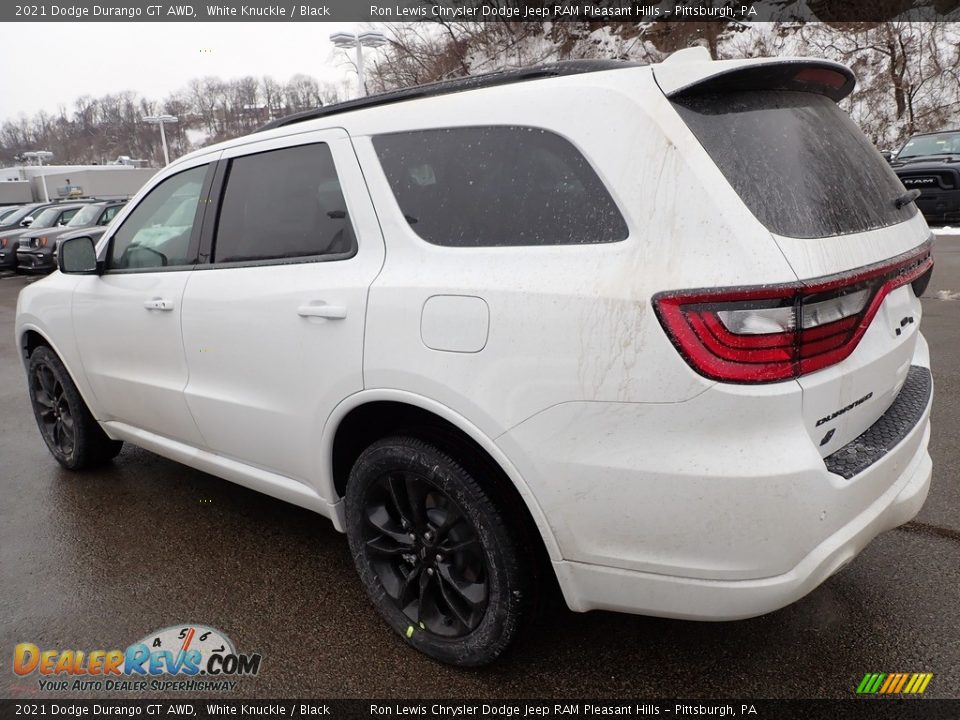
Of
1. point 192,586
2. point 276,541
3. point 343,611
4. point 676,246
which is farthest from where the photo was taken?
point 276,541

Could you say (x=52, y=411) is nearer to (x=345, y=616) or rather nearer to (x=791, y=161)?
(x=345, y=616)

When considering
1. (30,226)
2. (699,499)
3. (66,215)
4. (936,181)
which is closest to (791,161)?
(699,499)

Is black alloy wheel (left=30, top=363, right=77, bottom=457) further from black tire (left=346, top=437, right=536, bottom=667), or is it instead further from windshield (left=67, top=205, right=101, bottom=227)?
windshield (left=67, top=205, right=101, bottom=227)

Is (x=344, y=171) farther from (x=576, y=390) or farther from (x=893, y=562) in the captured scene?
(x=893, y=562)

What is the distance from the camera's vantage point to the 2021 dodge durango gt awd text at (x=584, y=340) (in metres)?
1.76

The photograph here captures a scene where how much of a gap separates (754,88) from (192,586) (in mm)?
2755

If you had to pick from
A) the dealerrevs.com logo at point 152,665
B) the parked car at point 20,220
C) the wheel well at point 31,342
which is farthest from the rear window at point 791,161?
the parked car at point 20,220

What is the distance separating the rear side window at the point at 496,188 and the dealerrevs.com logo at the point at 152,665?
1626mm

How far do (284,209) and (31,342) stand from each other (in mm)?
2629

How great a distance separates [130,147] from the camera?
8844cm

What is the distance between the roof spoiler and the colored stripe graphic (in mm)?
1820

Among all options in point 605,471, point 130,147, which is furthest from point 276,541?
point 130,147

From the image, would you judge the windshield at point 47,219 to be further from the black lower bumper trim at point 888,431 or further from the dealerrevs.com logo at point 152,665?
the black lower bumper trim at point 888,431

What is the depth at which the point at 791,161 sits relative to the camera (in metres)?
1.96
